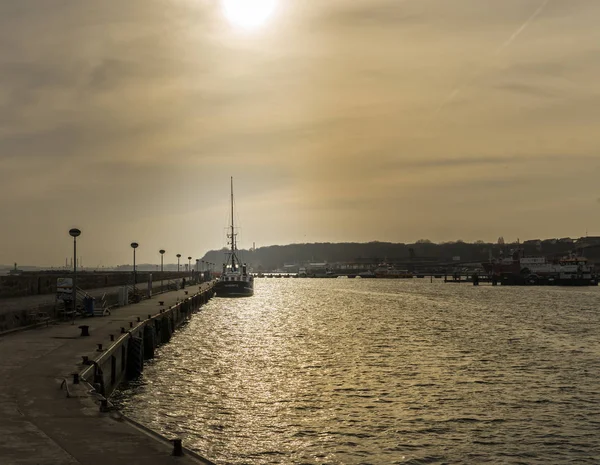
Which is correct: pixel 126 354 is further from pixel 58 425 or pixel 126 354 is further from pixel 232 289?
pixel 232 289

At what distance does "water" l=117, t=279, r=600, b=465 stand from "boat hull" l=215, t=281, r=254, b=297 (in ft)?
221

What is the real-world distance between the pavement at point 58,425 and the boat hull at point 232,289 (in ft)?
317

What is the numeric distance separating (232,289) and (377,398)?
95241 mm

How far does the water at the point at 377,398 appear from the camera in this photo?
65.1 ft

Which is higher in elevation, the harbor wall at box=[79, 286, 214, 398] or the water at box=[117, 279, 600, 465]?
the harbor wall at box=[79, 286, 214, 398]

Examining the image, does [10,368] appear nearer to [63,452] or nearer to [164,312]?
[63,452]

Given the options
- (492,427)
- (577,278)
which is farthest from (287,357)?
(577,278)

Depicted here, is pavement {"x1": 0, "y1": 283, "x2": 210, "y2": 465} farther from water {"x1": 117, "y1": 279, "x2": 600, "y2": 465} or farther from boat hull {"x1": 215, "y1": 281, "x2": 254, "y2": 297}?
boat hull {"x1": 215, "y1": 281, "x2": 254, "y2": 297}

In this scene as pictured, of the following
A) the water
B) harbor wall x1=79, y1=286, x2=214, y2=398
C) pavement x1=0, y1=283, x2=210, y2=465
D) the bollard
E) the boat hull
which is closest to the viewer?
pavement x1=0, y1=283, x2=210, y2=465

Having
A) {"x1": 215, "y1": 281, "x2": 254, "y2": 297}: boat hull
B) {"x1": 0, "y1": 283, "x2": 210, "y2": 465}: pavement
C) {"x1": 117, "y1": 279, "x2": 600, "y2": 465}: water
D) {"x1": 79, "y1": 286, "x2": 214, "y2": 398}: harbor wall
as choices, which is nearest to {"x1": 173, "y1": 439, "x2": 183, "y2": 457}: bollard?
{"x1": 0, "y1": 283, "x2": 210, "y2": 465}: pavement

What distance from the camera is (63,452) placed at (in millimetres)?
12312

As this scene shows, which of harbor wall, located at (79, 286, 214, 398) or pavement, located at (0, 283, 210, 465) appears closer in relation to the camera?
pavement, located at (0, 283, 210, 465)

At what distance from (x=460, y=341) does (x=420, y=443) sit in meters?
29.7

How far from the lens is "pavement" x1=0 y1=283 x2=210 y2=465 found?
39.9ft
